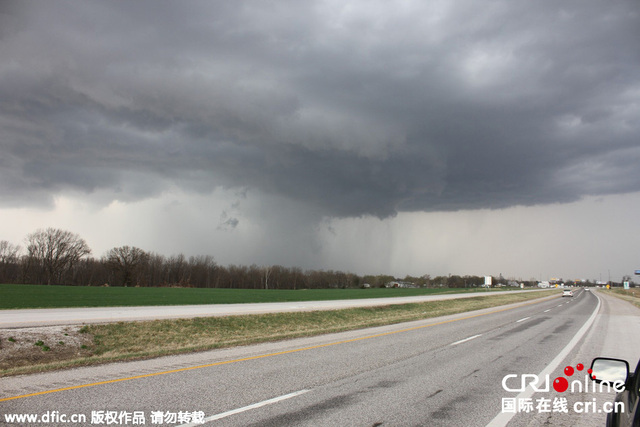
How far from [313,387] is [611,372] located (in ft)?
16.7

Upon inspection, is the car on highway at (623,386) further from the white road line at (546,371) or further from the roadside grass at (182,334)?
the roadside grass at (182,334)

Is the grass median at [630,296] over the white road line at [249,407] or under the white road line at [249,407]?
under

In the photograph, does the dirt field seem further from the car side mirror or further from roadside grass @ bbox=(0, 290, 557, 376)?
the car side mirror

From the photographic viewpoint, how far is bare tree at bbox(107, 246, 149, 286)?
447 feet

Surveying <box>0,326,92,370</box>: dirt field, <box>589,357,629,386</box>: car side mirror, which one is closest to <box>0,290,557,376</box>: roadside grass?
<box>0,326,92,370</box>: dirt field

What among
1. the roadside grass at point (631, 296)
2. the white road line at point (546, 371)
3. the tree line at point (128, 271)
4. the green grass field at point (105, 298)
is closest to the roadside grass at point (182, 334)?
the white road line at point (546, 371)

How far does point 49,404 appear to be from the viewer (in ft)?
20.4

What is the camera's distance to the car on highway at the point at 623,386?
2494 mm

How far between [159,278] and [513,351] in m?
161

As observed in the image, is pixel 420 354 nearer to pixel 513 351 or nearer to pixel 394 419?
pixel 513 351

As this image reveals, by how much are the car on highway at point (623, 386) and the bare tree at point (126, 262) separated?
151m

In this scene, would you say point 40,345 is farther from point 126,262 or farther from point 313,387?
point 126,262

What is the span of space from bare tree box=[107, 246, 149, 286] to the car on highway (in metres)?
151

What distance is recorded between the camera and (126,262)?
137 m
